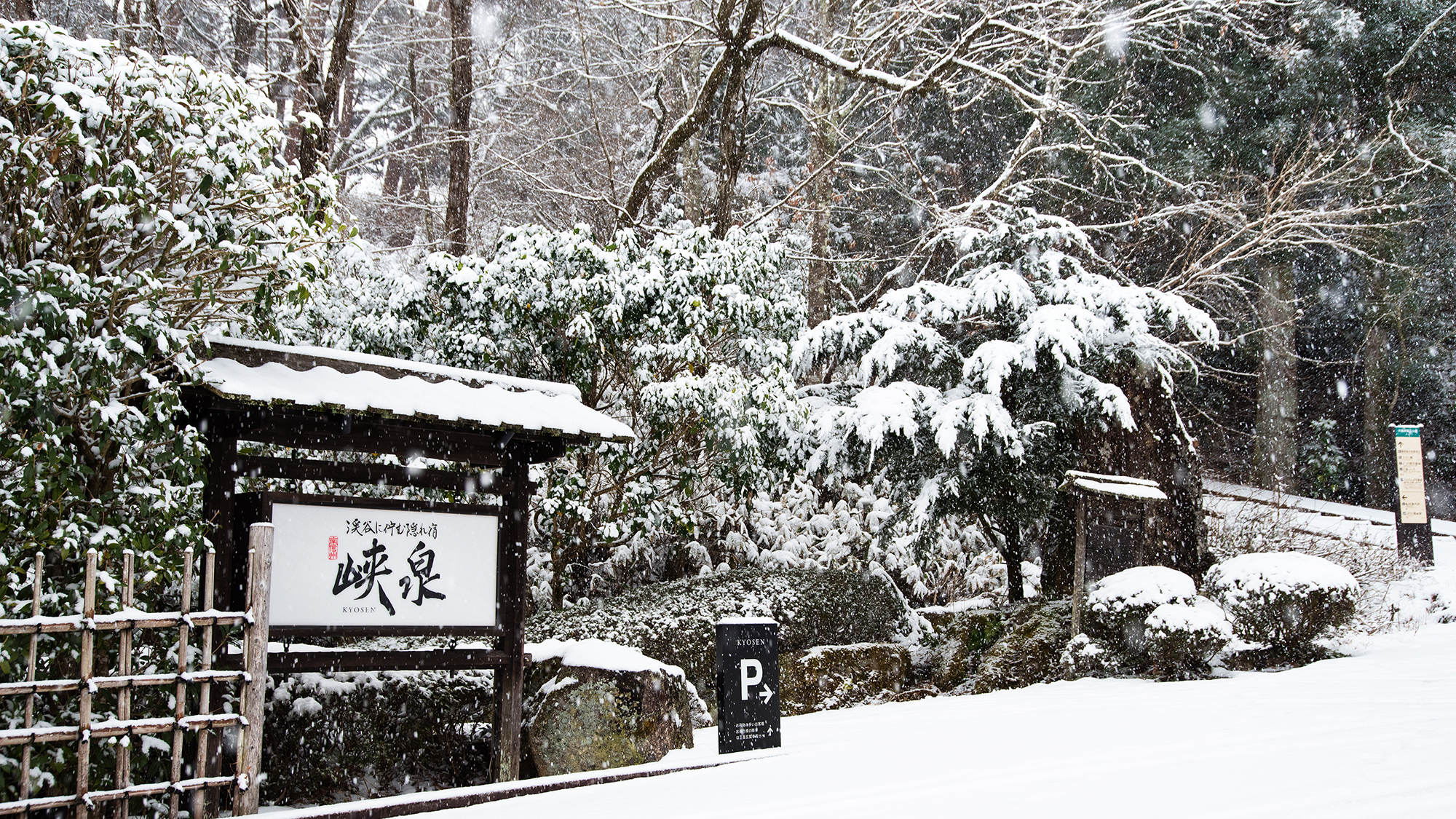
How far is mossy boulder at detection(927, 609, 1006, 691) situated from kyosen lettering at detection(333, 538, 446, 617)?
5863mm

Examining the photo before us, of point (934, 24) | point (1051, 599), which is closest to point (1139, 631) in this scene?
point (1051, 599)

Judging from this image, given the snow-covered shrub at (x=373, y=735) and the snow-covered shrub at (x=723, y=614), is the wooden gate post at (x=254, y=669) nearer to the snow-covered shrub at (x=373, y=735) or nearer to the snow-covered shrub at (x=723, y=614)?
the snow-covered shrub at (x=373, y=735)

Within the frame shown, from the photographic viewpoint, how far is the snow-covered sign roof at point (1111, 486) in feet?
29.6

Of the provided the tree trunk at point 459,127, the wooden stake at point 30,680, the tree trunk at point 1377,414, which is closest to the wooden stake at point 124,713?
the wooden stake at point 30,680

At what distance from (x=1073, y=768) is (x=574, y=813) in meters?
2.63

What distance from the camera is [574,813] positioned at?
15.5 ft

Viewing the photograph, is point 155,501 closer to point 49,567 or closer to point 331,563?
point 49,567

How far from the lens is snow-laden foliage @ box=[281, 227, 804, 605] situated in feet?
29.6

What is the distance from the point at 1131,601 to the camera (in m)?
8.45

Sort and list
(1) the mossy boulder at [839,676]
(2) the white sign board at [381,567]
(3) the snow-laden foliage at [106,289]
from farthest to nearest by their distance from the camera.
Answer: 1. (1) the mossy boulder at [839,676]
2. (2) the white sign board at [381,567]
3. (3) the snow-laden foliage at [106,289]

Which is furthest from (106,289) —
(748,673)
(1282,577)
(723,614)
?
(1282,577)

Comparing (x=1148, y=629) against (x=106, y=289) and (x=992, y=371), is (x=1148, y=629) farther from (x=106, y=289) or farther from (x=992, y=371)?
(x=106, y=289)

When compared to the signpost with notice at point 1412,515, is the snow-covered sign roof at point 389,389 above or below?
above

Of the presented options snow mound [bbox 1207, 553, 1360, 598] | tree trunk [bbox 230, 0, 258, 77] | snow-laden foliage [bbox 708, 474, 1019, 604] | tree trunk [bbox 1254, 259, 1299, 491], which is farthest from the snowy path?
tree trunk [bbox 1254, 259, 1299, 491]
